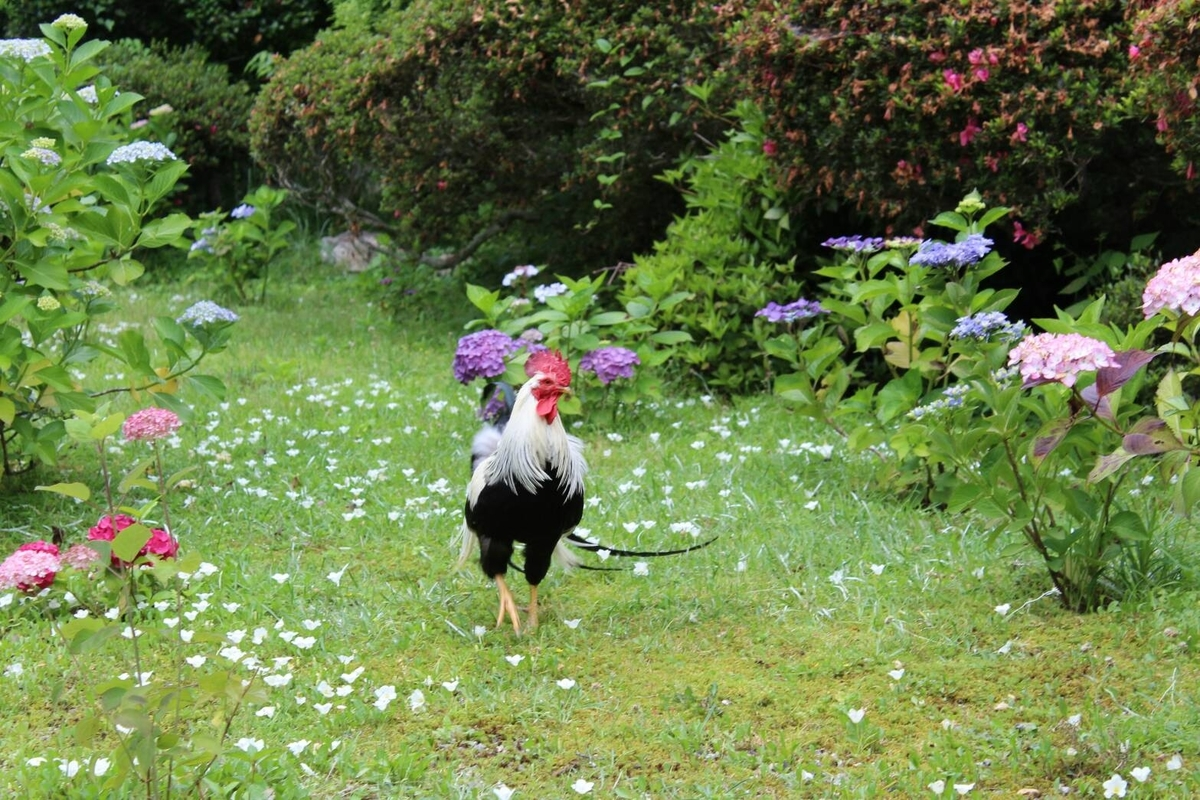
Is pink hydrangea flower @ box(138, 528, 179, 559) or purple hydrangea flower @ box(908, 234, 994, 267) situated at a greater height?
purple hydrangea flower @ box(908, 234, 994, 267)

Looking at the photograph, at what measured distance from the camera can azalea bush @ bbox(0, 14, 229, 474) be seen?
4184 mm

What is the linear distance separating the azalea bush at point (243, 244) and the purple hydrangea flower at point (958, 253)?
6202mm

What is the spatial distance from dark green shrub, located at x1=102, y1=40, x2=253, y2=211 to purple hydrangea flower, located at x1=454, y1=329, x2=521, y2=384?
5.84m

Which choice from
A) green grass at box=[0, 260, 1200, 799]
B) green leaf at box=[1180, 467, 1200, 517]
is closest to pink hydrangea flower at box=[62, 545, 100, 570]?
green grass at box=[0, 260, 1200, 799]

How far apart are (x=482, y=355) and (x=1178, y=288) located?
10.4 feet

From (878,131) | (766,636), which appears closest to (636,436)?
(878,131)

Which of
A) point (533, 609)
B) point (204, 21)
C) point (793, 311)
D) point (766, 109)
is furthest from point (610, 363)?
point (204, 21)

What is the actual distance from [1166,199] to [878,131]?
1313 millimetres

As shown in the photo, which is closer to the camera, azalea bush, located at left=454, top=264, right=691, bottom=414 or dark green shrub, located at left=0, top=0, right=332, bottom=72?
azalea bush, located at left=454, top=264, right=691, bottom=414

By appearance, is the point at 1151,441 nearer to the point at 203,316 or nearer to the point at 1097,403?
the point at 1097,403

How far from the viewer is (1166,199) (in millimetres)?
5566

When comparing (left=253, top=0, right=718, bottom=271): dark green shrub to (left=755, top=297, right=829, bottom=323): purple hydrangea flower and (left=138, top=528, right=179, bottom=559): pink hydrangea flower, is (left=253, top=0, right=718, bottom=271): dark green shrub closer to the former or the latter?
(left=755, top=297, right=829, bottom=323): purple hydrangea flower

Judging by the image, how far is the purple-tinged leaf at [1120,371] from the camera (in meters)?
3.17

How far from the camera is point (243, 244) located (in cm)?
927
